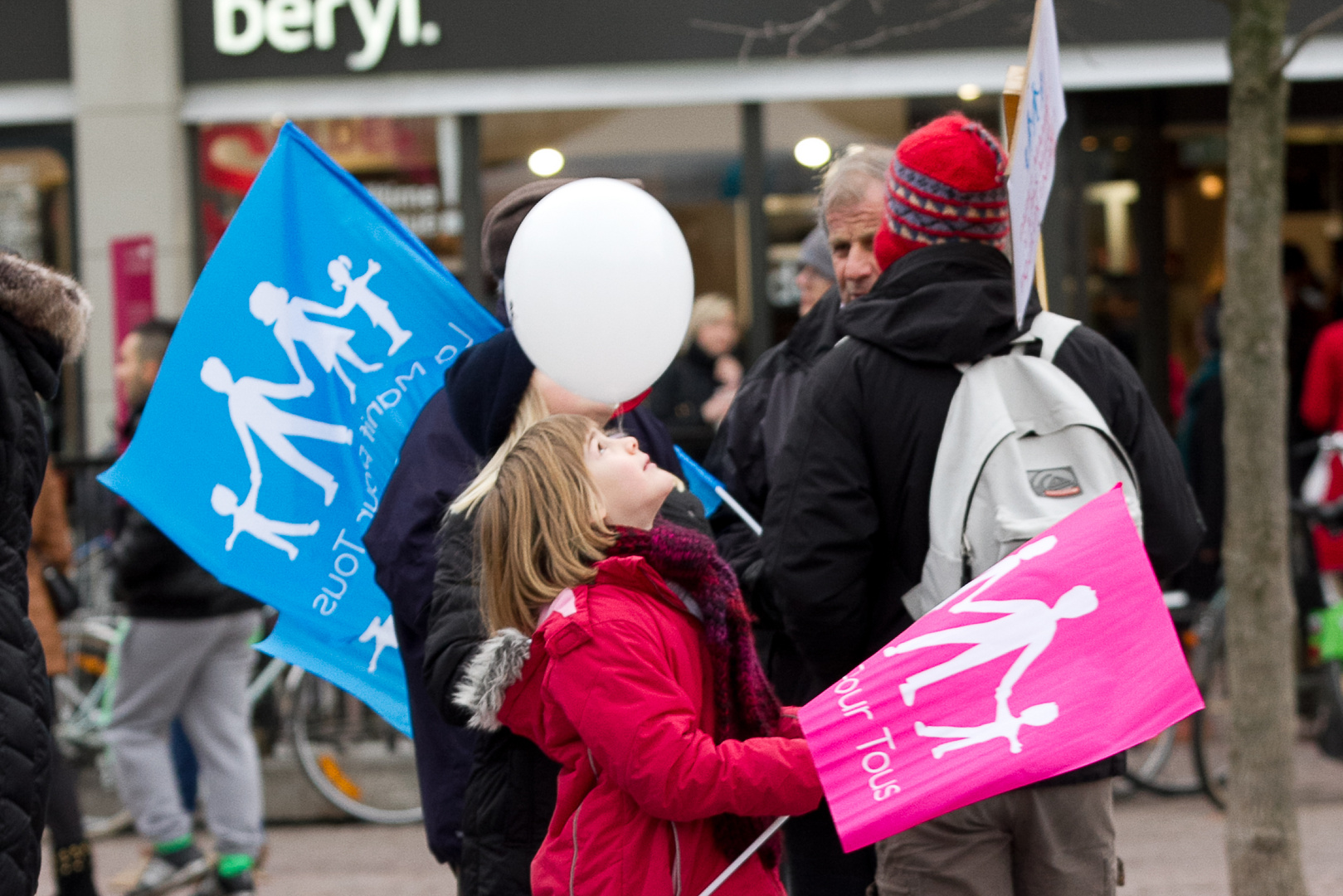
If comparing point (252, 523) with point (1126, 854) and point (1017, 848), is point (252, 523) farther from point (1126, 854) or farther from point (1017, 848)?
point (1126, 854)

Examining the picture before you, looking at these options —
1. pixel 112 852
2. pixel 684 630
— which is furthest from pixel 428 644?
pixel 112 852

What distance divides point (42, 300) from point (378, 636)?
1030 millimetres

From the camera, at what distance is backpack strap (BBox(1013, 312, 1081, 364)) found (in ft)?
9.13

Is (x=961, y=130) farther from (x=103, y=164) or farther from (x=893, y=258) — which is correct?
(x=103, y=164)

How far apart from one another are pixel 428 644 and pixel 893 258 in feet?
3.55

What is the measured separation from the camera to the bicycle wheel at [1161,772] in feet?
22.6

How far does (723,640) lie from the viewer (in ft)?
8.21

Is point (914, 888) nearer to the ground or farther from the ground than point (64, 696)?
farther from the ground

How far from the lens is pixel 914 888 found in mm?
2688

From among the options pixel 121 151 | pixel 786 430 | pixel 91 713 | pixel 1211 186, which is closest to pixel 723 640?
pixel 786 430

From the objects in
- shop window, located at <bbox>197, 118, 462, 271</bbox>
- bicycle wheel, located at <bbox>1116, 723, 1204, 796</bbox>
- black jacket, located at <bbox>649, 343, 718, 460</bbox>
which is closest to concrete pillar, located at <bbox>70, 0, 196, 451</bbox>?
shop window, located at <bbox>197, 118, 462, 271</bbox>

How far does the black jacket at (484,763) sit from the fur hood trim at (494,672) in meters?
0.21

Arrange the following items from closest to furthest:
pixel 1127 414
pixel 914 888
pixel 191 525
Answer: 1. pixel 914 888
2. pixel 1127 414
3. pixel 191 525

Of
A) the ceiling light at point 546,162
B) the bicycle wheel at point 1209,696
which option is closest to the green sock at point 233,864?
the bicycle wheel at point 1209,696
